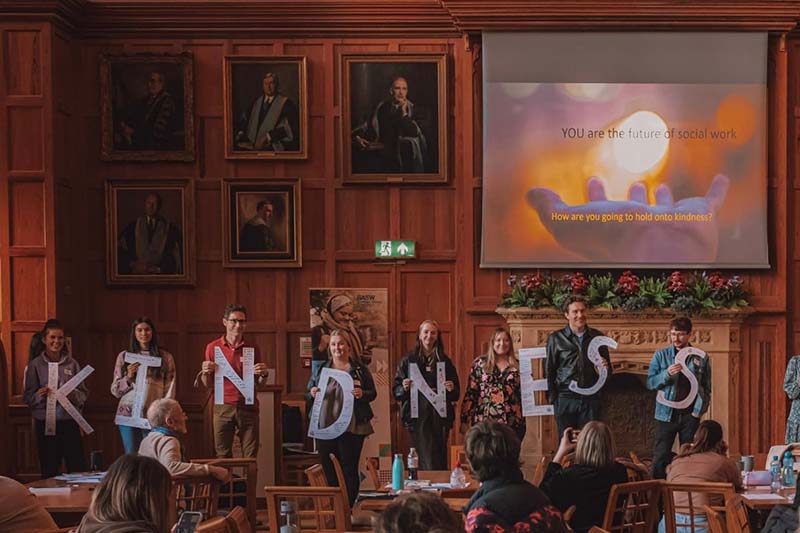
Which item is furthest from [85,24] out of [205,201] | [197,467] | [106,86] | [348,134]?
[197,467]

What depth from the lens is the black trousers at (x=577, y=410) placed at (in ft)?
28.0

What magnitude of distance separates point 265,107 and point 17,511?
263 inches

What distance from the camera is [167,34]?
36.5ft

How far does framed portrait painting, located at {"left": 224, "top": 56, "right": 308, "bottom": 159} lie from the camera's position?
11023 mm

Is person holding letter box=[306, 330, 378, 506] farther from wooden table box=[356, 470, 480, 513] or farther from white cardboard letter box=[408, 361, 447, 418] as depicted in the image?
wooden table box=[356, 470, 480, 513]

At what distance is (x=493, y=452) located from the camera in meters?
4.61

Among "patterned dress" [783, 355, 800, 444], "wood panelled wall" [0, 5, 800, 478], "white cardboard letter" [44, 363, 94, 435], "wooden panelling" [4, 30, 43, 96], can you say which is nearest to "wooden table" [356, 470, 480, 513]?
"white cardboard letter" [44, 363, 94, 435]

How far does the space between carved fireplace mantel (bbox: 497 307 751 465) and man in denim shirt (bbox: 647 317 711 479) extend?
200cm

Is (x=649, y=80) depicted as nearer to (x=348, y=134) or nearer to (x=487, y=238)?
(x=487, y=238)

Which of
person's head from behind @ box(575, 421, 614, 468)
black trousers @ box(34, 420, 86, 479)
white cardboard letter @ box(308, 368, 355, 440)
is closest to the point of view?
person's head from behind @ box(575, 421, 614, 468)

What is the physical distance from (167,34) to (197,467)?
601cm

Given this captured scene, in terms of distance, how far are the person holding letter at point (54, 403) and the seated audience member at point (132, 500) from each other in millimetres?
5708

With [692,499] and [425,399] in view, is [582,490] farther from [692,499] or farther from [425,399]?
[425,399]

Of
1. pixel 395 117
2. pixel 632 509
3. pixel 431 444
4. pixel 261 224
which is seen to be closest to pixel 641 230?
pixel 395 117
